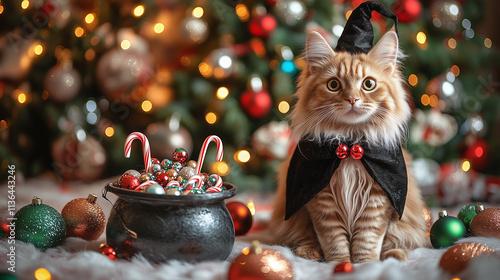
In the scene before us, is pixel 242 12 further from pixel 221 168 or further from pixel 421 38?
pixel 421 38

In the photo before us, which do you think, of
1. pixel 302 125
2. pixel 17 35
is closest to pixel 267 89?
pixel 302 125

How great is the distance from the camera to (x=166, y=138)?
2096 millimetres

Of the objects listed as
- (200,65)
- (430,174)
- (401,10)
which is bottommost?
(430,174)

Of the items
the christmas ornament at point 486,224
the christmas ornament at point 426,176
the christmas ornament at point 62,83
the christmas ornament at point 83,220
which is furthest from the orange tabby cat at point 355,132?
the christmas ornament at point 62,83

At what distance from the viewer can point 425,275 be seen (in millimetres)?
920

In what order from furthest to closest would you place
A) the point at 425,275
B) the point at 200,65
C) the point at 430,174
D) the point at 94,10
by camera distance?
the point at 94,10, the point at 200,65, the point at 430,174, the point at 425,275

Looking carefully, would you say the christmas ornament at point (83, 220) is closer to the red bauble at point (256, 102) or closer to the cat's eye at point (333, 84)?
the cat's eye at point (333, 84)

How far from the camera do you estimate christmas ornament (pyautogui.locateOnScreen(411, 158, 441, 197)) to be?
2102 millimetres

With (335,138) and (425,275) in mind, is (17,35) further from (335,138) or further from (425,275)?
(425,275)

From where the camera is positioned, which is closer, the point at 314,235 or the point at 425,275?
the point at 425,275

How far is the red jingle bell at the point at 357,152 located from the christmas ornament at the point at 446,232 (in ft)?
1.30

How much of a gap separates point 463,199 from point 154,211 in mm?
1793

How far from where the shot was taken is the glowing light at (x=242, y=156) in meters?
2.30

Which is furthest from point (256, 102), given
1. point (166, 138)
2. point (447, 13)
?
point (447, 13)
